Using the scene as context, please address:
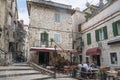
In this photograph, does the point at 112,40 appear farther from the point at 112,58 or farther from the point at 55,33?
the point at 55,33

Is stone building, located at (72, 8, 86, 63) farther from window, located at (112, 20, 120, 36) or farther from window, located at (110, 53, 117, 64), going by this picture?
window, located at (112, 20, 120, 36)

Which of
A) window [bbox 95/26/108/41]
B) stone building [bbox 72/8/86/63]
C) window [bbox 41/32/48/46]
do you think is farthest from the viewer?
stone building [bbox 72/8/86/63]

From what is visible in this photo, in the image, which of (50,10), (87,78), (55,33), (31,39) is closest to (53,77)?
(87,78)

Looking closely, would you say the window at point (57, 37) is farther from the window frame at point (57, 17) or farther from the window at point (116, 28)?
the window at point (116, 28)

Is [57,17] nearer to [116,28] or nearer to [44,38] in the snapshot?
[44,38]

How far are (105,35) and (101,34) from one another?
124cm

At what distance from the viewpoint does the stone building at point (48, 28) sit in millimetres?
19109

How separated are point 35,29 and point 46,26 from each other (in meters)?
1.78

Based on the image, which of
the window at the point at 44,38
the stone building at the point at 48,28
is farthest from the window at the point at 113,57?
the window at the point at 44,38

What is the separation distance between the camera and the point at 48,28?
805 inches

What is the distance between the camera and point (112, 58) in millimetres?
15305

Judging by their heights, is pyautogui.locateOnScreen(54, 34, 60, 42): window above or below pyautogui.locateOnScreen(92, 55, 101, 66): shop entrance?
above

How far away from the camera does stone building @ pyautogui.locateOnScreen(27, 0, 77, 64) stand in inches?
752

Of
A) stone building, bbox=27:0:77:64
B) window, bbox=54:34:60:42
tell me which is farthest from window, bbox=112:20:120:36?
window, bbox=54:34:60:42
